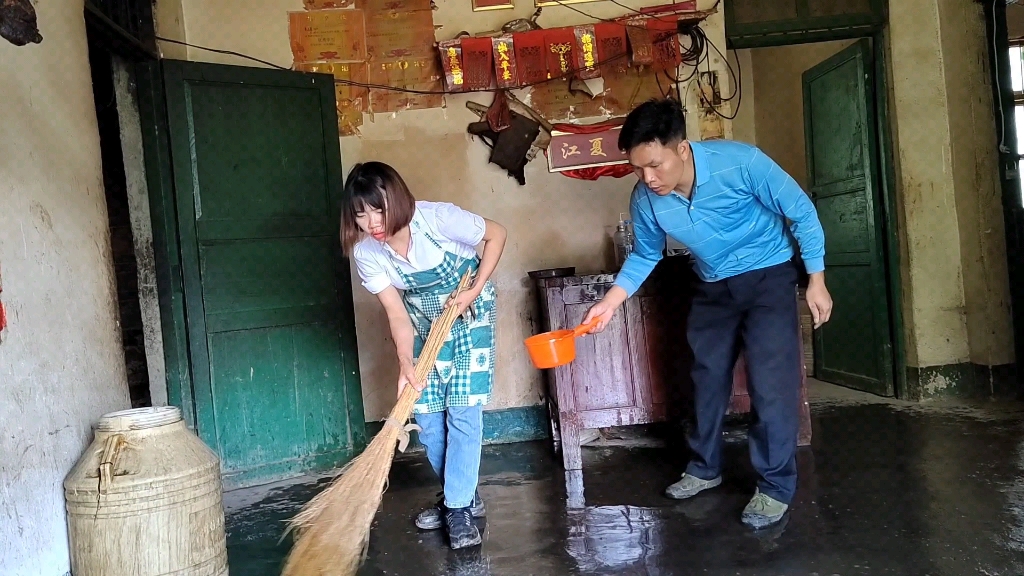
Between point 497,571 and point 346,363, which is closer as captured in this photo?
point 497,571

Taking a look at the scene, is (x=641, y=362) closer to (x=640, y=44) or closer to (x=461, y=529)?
(x=461, y=529)

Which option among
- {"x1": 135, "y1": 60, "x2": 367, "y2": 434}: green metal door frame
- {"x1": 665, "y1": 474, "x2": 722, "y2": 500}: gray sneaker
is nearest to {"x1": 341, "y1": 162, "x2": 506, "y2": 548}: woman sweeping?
{"x1": 665, "y1": 474, "x2": 722, "y2": 500}: gray sneaker

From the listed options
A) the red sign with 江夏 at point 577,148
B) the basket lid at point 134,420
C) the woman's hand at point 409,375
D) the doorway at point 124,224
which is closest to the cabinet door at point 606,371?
the red sign with 江夏 at point 577,148

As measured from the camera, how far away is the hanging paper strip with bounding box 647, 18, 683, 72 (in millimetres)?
3879

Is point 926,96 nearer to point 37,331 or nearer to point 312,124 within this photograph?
point 312,124

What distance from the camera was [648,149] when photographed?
2.37 meters

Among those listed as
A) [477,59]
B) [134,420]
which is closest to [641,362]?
[477,59]

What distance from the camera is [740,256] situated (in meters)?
2.60

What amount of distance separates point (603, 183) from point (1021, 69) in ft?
15.5

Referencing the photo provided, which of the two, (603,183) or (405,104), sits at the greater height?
(405,104)

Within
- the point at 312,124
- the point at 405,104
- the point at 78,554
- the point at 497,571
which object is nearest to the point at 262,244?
the point at 312,124

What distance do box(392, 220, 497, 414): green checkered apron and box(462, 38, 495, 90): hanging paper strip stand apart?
1.58 m

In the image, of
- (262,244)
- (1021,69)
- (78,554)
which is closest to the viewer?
(78,554)

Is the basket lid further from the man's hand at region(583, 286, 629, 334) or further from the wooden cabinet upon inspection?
the wooden cabinet
